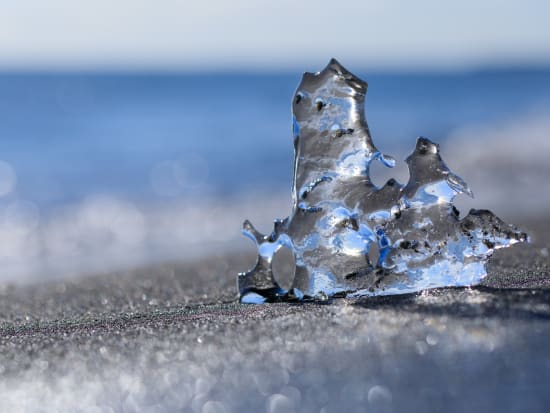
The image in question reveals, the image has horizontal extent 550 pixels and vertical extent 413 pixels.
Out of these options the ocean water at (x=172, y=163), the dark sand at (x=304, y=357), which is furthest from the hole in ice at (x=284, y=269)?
the dark sand at (x=304, y=357)

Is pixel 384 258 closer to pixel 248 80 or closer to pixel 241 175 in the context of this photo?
pixel 241 175

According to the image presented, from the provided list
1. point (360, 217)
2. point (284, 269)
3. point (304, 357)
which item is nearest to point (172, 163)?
point (284, 269)

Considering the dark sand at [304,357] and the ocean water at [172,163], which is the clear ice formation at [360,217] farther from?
the ocean water at [172,163]

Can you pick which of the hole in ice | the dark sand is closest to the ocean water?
the hole in ice

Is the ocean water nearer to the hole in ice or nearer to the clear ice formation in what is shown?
the hole in ice

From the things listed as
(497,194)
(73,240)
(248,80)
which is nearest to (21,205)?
(73,240)

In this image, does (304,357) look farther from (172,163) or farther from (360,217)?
(172,163)
